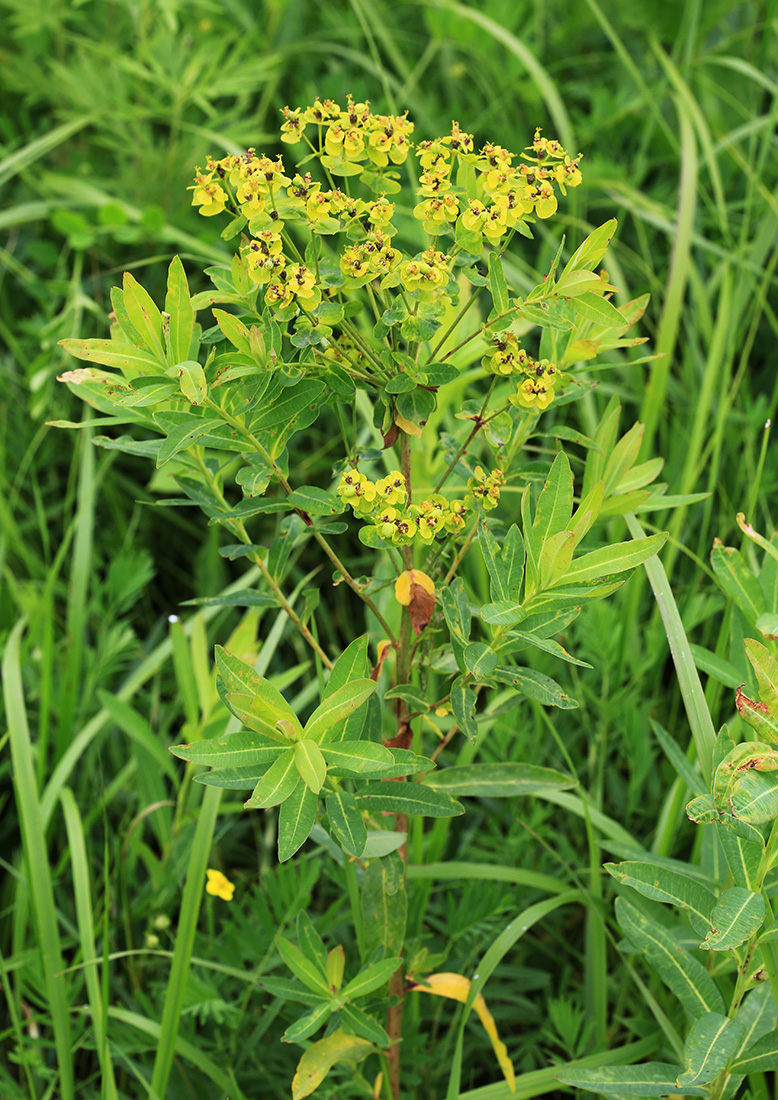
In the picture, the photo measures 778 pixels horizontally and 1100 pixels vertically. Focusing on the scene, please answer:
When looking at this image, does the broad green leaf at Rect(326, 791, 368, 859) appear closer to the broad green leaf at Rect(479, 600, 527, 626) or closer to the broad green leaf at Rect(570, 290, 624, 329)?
the broad green leaf at Rect(479, 600, 527, 626)

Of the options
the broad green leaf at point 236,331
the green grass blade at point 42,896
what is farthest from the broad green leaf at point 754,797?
the green grass blade at point 42,896

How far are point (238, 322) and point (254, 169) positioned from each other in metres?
0.13

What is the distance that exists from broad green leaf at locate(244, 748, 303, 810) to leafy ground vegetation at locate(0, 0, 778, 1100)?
0.66 ft

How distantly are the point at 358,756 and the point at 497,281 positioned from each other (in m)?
0.42

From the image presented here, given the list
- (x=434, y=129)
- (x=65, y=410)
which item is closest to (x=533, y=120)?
(x=434, y=129)

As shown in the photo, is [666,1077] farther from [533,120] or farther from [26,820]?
[533,120]

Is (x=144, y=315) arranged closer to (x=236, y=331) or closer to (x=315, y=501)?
(x=236, y=331)

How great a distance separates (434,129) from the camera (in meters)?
2.12

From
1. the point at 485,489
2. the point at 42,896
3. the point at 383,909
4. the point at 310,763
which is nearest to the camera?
the point at 310,763

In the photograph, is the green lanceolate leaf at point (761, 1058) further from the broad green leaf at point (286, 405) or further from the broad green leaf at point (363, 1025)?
the broad green leaf at point (286, 405)

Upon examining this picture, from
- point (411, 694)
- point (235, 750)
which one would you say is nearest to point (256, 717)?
point (235, 750)

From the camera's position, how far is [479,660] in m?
0.84

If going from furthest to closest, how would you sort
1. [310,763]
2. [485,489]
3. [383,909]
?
[383,909]
[485,489]
[310,763]

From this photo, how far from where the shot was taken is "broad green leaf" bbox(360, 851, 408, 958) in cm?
101
